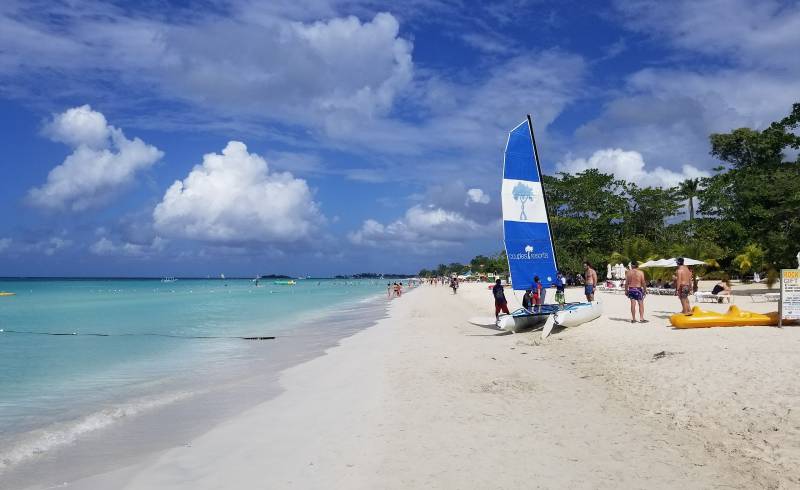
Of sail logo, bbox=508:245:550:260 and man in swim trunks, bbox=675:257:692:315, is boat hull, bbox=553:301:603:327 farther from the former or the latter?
man in swim trunks, bbox=675:257:692:315

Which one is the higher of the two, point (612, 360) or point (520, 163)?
point (520, 163)

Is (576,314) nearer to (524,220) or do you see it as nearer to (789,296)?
(524,220)

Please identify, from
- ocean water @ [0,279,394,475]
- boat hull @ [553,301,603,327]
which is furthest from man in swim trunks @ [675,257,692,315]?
ocean water @ [0,279,394,475]

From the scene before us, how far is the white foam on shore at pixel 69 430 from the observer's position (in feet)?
19.7

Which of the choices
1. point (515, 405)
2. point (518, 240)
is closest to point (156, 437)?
point (515, 405)

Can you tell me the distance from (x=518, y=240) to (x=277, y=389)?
7.54 m

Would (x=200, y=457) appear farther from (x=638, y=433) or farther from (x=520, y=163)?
(x=520, y=163)

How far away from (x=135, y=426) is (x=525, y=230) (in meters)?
10.0

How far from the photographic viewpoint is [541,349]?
11781 millimetres

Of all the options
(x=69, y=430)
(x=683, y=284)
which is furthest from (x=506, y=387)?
(x=683, y=284)

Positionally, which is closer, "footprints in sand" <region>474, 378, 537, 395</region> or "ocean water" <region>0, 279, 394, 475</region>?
"ocean water" <region>0, 279, 394, 475</region>

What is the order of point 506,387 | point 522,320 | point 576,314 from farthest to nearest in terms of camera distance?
point 522,320 < point 576,314 < point 506,387

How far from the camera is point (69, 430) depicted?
6.96 meters

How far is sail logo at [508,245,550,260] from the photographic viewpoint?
1423 cm
